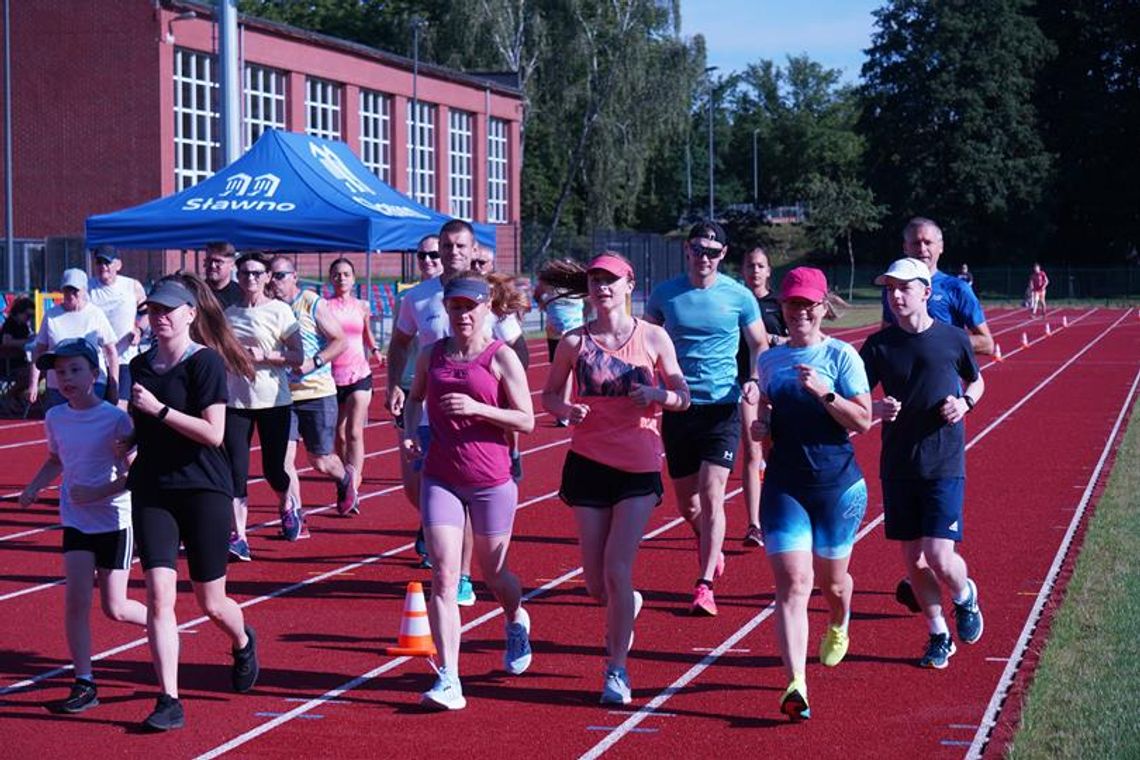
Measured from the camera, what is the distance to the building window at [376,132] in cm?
5547

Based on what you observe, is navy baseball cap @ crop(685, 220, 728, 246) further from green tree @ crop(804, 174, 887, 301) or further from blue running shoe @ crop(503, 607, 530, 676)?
green tree @ crop(804, 174, 887, 301)

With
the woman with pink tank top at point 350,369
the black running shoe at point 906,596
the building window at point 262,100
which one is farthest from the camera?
the building window at point 262,100

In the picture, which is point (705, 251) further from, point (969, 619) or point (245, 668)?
point (245, 668)

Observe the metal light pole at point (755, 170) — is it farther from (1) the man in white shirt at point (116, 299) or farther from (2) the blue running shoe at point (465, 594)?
(2) the blue running shoe at point (465, 594)

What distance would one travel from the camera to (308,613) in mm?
9297

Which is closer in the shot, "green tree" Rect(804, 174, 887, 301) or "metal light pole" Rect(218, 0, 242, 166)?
"metal light pole" Rect(218, 0, 242, 166)

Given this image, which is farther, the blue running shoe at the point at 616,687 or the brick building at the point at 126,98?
the brick building at the point at 126,98

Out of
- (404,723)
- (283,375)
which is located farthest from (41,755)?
(283,375)

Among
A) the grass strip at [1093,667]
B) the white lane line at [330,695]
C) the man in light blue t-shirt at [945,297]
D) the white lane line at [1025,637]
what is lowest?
the white lane line at [330,695]

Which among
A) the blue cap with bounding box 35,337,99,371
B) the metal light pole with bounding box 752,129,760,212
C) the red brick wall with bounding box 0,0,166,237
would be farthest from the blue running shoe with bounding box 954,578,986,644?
the metal light pole with bounding box 752,129,760,212

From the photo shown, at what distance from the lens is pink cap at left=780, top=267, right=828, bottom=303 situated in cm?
713

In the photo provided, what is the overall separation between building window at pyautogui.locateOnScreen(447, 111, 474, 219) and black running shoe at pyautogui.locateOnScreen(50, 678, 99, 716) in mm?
54068

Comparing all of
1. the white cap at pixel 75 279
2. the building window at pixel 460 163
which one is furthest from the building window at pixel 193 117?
the white cap at pixel 75 279

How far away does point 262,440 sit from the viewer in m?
11.1
